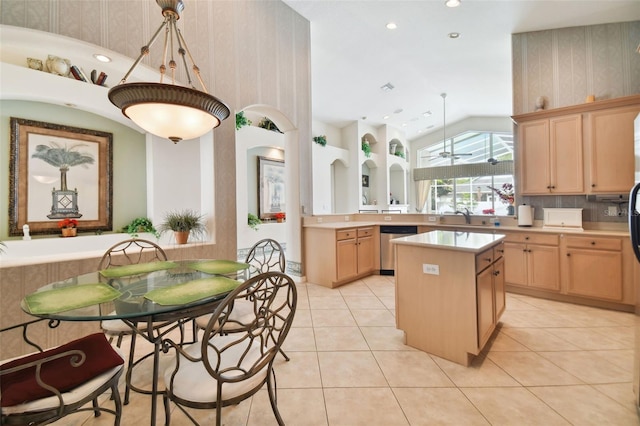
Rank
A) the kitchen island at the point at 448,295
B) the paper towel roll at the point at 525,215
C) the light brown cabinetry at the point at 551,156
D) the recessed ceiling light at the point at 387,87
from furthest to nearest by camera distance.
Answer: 1. the recessed ceiling light at the point at 387,87
2. the paper towel roll at the point at 525,215
3. the light brown cabinetry at the point at 551,156
4. the kitchen island at the point at 448,295

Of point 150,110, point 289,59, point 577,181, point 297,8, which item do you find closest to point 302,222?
point 289,59

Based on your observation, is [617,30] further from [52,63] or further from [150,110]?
[52,63]

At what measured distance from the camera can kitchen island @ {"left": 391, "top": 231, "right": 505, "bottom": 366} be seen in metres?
2.02

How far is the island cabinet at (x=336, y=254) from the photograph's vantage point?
3949 millimetres

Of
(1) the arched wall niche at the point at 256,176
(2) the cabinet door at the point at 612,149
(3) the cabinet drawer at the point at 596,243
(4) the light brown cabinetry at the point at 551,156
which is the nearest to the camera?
(3) the cabinet drawer at the point at 596,243

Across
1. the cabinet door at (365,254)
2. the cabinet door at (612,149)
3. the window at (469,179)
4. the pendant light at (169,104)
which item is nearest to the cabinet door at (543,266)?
the cabinet door at (612,149)

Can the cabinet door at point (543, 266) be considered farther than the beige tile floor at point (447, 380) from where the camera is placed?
Yes

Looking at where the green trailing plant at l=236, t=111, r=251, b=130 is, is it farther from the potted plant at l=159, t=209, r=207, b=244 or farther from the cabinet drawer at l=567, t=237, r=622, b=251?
the cabinet drawer at l=567, t=237, r=622, b=251

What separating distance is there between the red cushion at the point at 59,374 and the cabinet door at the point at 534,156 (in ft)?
15.4

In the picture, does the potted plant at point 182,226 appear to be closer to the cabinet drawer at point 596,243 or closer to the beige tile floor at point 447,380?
the beige tile floor at point 447,380

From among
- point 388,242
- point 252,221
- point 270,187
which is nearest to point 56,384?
point 388,242

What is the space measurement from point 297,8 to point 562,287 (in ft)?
16.9

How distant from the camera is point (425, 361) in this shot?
2109 millimetres

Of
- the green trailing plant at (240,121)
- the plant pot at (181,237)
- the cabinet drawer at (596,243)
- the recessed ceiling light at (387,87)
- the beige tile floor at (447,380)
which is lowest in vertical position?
the beige tile floor at (447,380)
